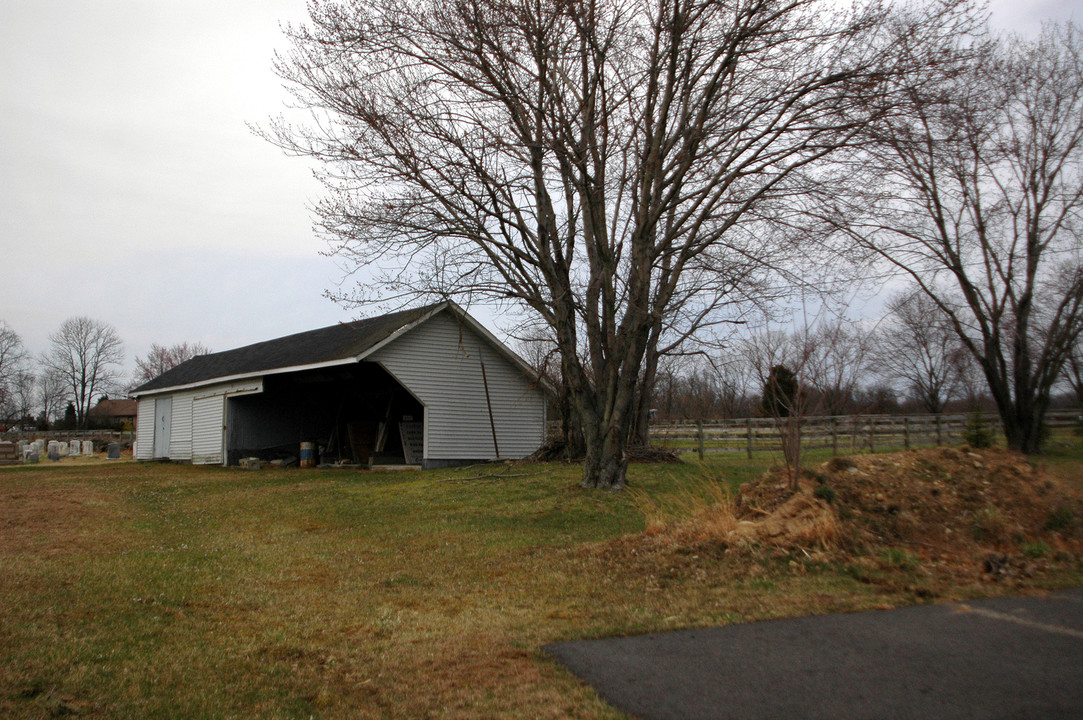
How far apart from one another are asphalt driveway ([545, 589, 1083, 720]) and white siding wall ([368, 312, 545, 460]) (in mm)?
16369

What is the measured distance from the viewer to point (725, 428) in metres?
25.2

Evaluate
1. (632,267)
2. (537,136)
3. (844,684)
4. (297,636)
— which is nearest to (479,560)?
(297,636)

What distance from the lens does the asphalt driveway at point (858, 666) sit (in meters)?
4.08

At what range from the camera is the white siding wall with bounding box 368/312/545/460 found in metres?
22.3

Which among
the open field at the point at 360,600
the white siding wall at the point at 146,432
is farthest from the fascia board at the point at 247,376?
the open field at the point at 360,600

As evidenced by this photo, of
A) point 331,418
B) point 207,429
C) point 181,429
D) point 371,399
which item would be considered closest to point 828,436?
point 371,399

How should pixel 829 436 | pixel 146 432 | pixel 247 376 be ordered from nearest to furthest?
pixel 829 436 < pixel 247 376 < pixel 146 432

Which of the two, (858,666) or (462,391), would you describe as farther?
(462,391)

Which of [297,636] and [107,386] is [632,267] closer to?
[297,636]

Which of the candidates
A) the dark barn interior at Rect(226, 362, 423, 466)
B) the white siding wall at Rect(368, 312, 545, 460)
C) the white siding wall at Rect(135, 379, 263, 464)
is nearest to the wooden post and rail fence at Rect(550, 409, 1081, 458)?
the white siding wall at Rect(368, 312, 545, 460)

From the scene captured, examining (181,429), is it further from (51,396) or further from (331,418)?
(51,396)

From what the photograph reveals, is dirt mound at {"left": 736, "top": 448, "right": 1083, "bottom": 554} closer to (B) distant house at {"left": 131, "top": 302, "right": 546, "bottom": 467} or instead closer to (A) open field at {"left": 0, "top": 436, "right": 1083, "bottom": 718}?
(A) open field at {"left": 0, "top": 436, "right": 1083, "bottom": 718}

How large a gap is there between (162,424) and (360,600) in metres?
29.5

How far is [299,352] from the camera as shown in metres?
26.0
